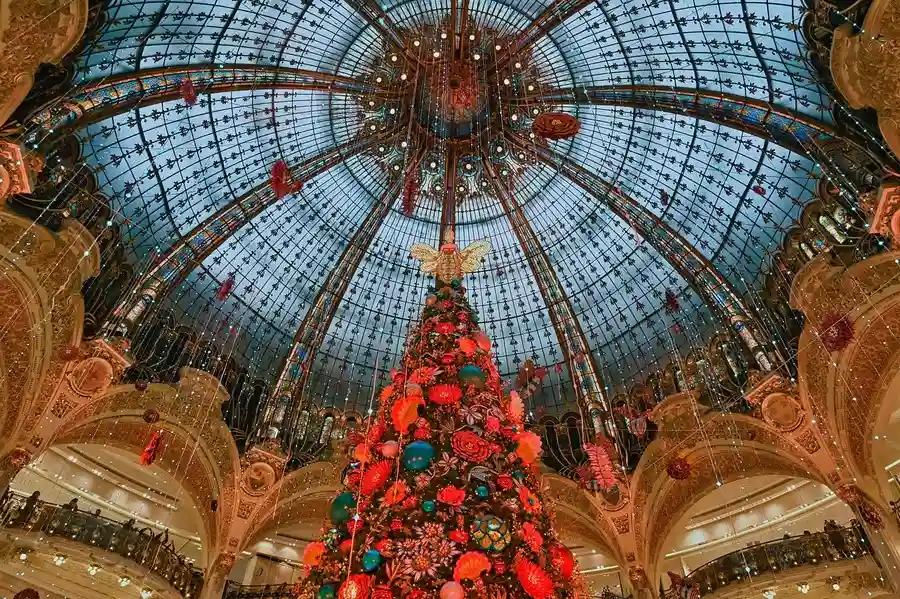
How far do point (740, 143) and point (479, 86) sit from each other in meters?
7.26

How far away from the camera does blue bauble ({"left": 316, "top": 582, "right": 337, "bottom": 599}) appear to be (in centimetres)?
496

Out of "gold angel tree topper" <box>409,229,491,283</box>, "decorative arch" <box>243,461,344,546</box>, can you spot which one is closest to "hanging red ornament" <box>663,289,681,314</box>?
"gold angel tree topper" <box>409,229,491,283</box>

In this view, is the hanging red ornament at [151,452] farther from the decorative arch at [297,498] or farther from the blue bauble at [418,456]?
the blue bauble at [418,456]

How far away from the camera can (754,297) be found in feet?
48.8

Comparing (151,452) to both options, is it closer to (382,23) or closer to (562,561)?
(562,561)

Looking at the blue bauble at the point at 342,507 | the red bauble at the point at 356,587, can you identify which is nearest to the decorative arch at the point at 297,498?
the blue bauble at the point at 342,507

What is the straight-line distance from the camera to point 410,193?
54.3 ft

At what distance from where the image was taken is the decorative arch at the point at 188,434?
14.6m

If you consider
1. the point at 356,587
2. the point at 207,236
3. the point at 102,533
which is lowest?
the point at 356,587

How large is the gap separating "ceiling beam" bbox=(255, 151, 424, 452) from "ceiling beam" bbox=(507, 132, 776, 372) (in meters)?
4.70

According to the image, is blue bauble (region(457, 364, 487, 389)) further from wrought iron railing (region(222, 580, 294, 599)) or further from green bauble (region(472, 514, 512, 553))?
wrought iron railing (region(222, 580, 294, 599))

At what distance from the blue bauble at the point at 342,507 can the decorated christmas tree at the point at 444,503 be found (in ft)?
0.04

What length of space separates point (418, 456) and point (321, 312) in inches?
497

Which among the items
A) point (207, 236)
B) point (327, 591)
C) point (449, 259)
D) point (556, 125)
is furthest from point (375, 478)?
point (207, 236)
